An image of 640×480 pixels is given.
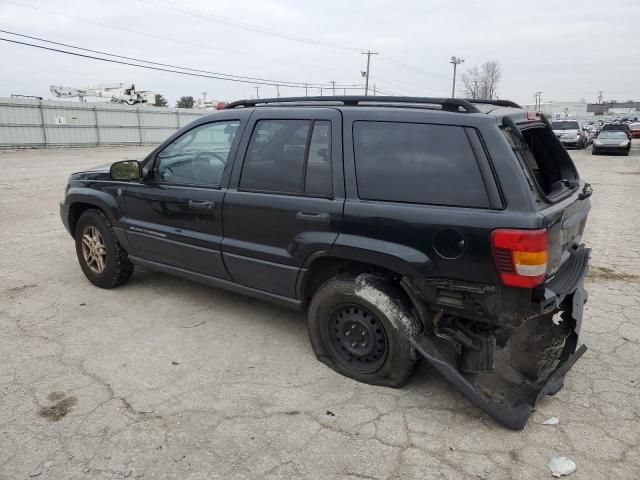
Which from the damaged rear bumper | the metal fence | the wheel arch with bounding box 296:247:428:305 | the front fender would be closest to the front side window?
the front fender

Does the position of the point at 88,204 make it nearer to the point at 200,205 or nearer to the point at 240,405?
the point at 200,205

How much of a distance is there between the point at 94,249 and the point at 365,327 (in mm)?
3115

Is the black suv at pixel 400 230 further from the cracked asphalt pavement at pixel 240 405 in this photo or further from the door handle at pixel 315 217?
the cracked asphalt pavement at pixel 240 405

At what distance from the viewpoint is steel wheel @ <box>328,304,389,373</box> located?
312 cm

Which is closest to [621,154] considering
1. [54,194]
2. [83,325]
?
[54,194]

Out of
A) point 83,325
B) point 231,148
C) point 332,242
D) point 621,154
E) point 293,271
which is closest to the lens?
point 332,242

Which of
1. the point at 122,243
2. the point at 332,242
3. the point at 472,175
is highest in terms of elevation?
the point at 472,175

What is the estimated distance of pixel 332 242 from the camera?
3.10 m

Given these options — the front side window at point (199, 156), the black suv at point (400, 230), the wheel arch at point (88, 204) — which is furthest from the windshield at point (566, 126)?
the wheel arch at point (88, 204)

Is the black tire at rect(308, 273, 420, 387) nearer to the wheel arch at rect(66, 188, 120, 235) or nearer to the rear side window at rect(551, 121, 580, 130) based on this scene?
the wheel arch at rect(66, 188, 120, 235)

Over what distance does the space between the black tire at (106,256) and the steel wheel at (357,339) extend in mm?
2473

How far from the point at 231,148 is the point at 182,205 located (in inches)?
25.2

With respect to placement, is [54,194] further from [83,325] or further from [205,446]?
[205,446]

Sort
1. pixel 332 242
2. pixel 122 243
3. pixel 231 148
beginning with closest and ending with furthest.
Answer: pixel 332 242
pixel 231 148
pixel 122 243
